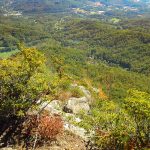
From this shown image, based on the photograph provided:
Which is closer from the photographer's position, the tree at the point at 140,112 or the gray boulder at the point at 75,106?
the tree at the point at 140,112

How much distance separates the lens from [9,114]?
1018 inches

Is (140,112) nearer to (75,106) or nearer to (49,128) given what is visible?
(49,128)

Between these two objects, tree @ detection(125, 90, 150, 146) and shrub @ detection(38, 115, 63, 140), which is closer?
tree @ detection(125, 90, 150, 146)

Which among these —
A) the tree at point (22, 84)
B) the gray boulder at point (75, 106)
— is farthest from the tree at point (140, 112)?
the gray boulder at point (75, 106)

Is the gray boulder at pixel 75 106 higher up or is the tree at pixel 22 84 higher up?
the tree at pixel 22 84

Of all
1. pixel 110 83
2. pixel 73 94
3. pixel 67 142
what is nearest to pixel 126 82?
pixel 110 83

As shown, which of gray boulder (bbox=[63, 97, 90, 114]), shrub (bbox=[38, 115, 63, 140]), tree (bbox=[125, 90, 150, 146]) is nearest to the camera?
tree (bbox=[125, 90, 150, 146])

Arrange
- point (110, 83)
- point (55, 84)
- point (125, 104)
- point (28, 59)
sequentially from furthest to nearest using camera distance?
point (110, 83) < point (55, 84) < point (28, 59) < point (125, 104)

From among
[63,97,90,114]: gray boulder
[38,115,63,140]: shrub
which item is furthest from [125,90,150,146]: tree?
[63,97,90,114]: gray boulder

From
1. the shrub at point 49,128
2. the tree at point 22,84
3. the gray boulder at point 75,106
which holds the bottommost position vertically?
the gray boulder at point 75,106

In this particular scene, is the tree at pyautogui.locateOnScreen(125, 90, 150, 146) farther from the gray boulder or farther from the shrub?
the gray boulder

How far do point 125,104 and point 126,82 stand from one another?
480 feet

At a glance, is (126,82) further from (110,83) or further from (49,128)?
(49,128)

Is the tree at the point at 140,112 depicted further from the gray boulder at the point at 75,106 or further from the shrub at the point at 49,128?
the gray boulder at the point at 75,106
